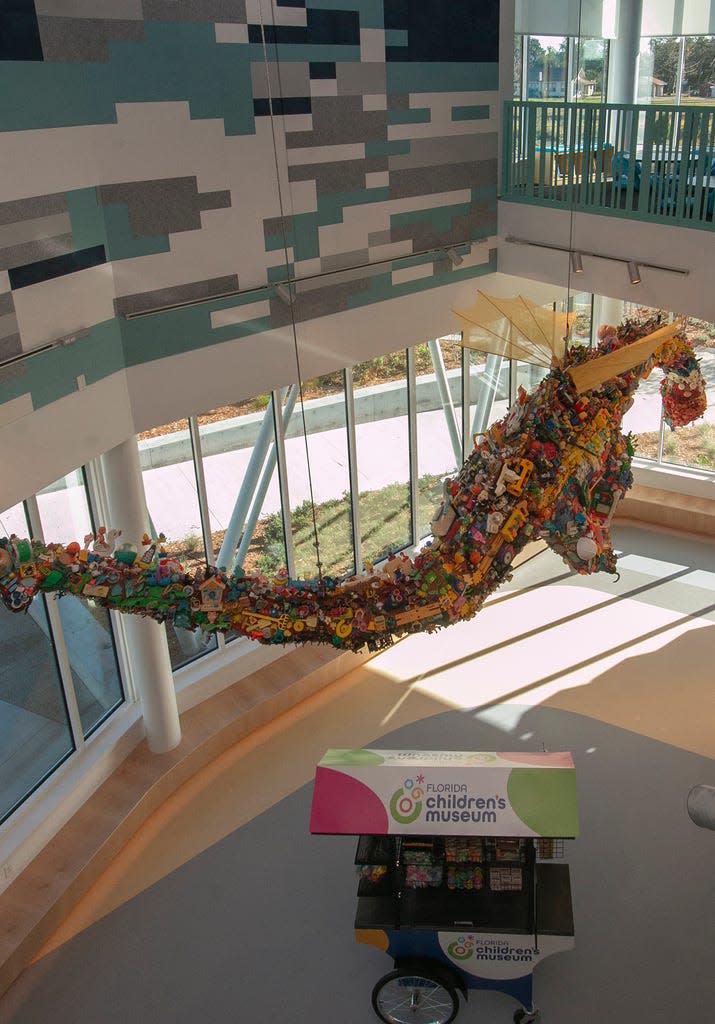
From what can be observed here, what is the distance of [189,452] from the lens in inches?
419

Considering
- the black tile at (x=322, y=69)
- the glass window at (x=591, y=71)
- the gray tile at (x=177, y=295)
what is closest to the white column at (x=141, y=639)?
the gray tile at (x=177, y=295)

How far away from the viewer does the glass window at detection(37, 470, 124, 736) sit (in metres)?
9.26

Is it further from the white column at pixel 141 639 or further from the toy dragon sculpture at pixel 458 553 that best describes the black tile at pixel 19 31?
the toy dragon sculpture at pixel 458 553

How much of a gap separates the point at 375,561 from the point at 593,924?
6285 mm

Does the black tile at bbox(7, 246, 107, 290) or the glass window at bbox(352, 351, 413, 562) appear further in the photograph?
Result: the glass window at bbox(352, 351, 413, 562)

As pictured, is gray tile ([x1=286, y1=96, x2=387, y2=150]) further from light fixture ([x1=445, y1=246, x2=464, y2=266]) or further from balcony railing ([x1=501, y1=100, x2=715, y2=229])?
balcony railing ([x1=501, y1=100, x2=715, y2=229])

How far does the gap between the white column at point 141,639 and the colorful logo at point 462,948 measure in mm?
4238

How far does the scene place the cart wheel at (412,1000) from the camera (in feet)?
23.5

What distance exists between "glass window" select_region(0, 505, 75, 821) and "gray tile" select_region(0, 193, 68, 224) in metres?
2.62

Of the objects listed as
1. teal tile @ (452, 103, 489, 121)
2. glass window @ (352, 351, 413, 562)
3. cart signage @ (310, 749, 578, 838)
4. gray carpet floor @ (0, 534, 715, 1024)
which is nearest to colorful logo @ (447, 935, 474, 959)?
gray carpet floor @ (0, 534, 715, 1024)

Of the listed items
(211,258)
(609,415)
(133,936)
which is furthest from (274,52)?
(133,936)

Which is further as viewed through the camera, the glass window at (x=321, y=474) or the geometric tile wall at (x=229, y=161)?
the glass window at (x=321, y=474)

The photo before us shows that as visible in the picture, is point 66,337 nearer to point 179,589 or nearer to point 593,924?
point 179,589

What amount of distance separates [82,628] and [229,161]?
15.5ft
